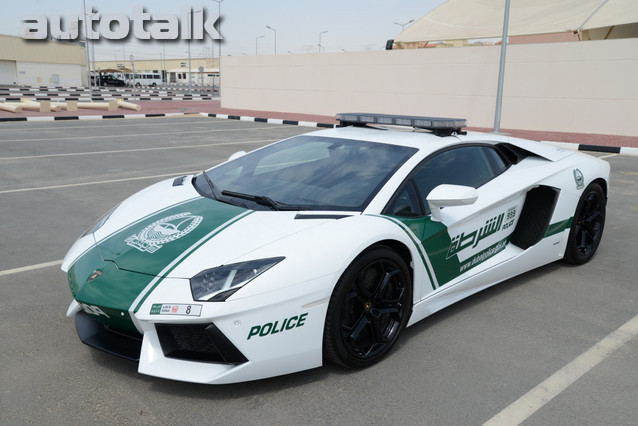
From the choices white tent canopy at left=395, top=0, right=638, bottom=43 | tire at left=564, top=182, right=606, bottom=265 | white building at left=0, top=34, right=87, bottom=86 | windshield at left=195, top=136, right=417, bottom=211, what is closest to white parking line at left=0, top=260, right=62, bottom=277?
windshield at left=195, top=136, right=417, bottom=211

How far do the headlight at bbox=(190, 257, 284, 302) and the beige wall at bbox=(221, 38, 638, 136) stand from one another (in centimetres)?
1750

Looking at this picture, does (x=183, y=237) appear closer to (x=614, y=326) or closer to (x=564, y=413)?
(x=564, y=413)

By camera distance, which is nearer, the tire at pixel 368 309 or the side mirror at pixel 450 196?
the tire at pixel 368 309

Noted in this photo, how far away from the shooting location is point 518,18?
28.0 meters

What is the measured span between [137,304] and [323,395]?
1.01 m

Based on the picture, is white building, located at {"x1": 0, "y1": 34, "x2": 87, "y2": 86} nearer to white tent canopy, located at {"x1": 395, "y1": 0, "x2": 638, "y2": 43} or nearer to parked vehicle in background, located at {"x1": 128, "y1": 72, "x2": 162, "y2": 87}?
parked vehicle in background, located at {"x1": 128, "y1": 72, "x2": 162, "y2": 87}

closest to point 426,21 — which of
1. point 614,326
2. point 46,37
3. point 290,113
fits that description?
point 290,113

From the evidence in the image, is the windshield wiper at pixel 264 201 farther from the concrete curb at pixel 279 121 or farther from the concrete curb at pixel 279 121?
the concrete curb at pixel 279 121

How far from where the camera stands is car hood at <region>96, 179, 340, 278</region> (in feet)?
8.89

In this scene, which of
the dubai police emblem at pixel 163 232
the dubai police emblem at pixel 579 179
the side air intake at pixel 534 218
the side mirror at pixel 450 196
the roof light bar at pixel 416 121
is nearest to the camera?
the dubai police emblem at pixel 163 232

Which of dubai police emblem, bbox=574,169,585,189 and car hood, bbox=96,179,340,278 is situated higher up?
dubai police emblem, bbox=574,169,585,189

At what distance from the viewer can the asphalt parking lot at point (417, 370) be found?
8.38 ft

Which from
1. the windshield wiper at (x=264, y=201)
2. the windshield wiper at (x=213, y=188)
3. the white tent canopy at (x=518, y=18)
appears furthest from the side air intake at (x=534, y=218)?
the white tent canopy at (x=518, y=18)

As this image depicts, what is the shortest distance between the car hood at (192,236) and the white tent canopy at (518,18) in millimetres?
23263
